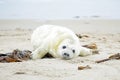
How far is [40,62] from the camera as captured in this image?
7.36 metres

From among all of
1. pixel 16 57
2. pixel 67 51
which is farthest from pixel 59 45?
pixel 16 57

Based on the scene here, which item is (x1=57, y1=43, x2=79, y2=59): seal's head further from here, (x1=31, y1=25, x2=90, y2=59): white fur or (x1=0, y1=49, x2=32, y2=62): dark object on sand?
(x1=0, y1=49, x2=32, y2=62): dark object on sand

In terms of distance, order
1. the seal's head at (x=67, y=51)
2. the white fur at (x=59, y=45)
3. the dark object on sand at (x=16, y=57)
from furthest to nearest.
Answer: the white fur at (x=59, y=45) → the seal's head at (x=67, y=51) → the dark object on sand at (x=16, y=57)

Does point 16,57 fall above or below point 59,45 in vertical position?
below

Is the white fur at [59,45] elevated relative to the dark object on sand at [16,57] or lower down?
elevated

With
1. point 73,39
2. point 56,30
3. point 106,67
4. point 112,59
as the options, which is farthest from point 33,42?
point 106,67

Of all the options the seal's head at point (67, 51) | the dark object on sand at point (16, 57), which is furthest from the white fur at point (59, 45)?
the dark object on sand at point (16, 57)

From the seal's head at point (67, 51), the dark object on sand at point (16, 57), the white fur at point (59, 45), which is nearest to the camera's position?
the dark object on sand at point (16, 57)

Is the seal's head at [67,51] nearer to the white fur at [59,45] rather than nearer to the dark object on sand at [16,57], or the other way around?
the white fur at [59,45]

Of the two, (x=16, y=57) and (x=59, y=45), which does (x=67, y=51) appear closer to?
(x=59, y=45)

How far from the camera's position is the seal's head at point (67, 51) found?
25.7 feet

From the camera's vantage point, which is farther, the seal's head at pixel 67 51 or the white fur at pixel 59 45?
the white fur at pixel 59 45

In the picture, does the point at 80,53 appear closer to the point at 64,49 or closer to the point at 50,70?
the point at 64,49

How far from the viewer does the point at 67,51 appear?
788cm
